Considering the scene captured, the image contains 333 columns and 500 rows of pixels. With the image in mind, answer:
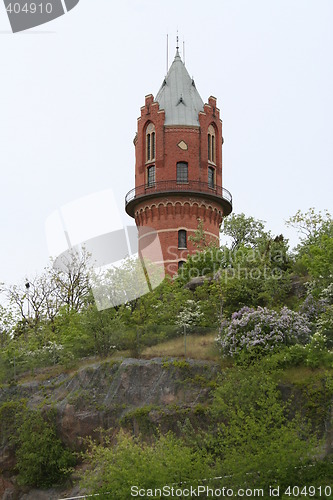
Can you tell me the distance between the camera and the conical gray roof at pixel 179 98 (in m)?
48.8

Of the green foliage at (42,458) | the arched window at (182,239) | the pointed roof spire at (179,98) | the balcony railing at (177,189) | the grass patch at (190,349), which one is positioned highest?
the pointed roof spire at (179,98)

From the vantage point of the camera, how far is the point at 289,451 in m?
17.5

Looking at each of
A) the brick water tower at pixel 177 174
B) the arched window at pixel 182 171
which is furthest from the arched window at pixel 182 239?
the arched window at pixel 182 171

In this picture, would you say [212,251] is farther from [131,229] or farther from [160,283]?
[131,229]

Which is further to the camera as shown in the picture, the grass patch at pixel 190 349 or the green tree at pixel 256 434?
the grass patch at pixel 190 349

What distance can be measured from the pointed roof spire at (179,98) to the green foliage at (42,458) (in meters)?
28.2

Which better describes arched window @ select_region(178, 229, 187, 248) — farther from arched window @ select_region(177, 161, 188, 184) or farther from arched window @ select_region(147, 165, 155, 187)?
arched window @ select_region(147, 165, 155, 187)

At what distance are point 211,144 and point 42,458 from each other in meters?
30.1

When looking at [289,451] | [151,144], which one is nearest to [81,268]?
[151,144]

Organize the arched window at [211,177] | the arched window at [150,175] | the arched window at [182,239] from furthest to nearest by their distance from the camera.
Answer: the arched window at [211,177] → the arched window at [150,175] → the arched window at [182,239]

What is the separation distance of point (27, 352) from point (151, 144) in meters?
21.1

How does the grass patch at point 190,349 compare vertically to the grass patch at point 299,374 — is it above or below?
above

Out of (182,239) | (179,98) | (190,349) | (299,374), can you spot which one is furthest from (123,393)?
(179,98)

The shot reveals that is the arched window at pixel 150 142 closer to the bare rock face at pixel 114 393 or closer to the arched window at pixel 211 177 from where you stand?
the arched window at pixel 211 177
